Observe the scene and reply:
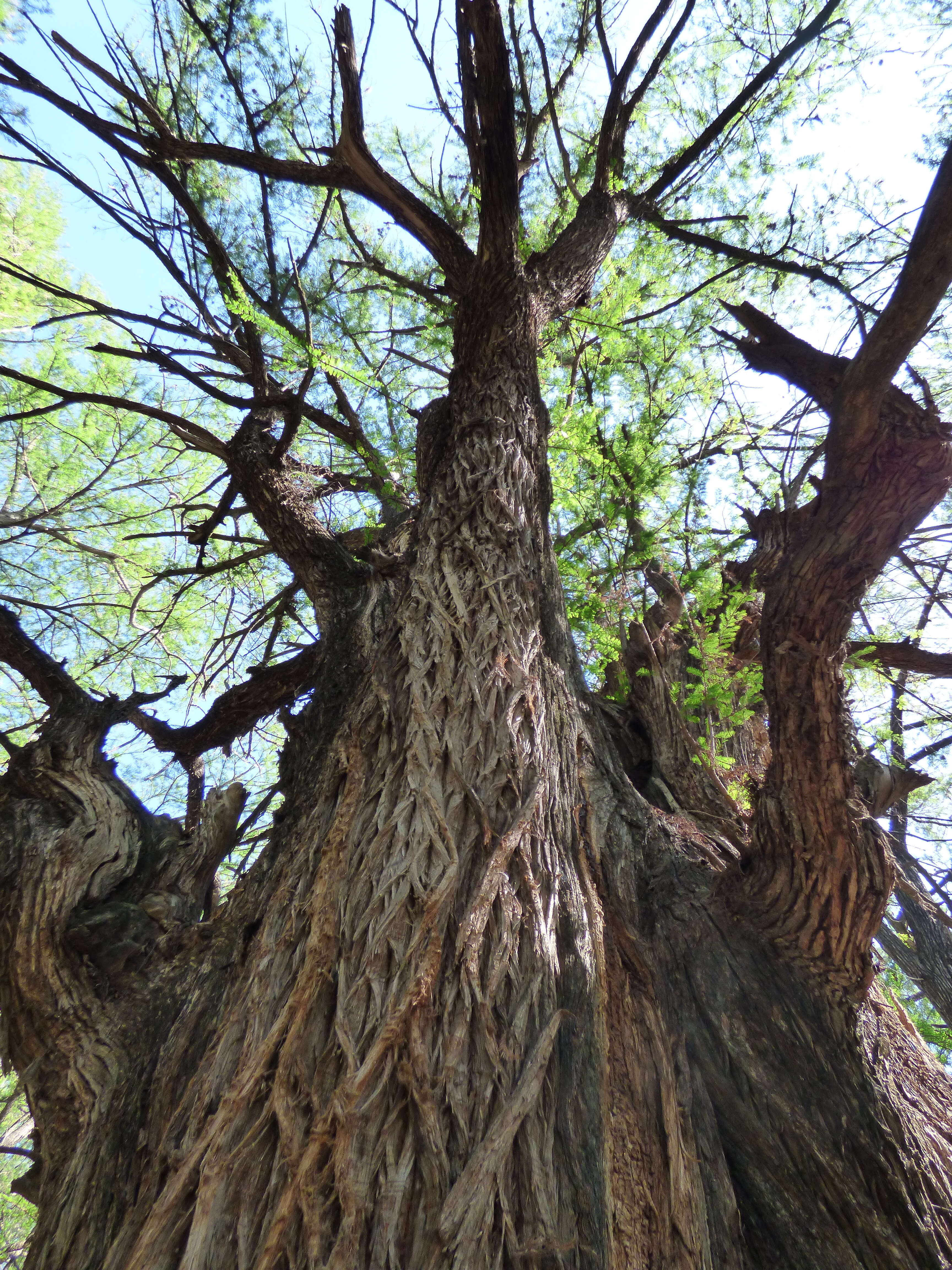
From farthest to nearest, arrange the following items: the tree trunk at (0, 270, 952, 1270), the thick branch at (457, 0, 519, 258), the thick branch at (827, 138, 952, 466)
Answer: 1. the thick branch at (457, 0, 519, 258)
2. the thick branch at (827, 138, 952, 466)
3. the tree trunk at (0, 270, 952, 1270)

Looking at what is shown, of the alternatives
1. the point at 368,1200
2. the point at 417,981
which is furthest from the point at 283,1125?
the point at 417,981

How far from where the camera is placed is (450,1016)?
1.27 m

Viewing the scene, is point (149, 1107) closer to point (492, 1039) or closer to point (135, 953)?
point (135, 953)

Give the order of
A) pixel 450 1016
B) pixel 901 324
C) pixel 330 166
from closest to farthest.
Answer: pixel 450 1016 → pixel 901 324 → pixel 330 166

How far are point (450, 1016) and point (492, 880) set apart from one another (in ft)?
0.93

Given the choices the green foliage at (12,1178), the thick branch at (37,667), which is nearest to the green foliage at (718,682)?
the thick branch at (37,667)

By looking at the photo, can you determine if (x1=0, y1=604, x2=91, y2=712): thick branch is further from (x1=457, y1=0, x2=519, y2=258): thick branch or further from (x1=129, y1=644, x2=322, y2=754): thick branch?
(x1=457, y1=0, x2=519, y2=258): thick branch

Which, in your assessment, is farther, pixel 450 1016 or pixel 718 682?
pixel 718 682

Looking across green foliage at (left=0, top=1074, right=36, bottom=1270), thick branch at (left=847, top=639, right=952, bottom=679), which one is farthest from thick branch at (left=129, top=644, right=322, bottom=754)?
thick branch at (left=847, top=639, right=952, bottom=679)

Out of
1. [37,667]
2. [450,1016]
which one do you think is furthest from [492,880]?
[37,667]

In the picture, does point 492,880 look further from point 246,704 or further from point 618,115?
point 618,115

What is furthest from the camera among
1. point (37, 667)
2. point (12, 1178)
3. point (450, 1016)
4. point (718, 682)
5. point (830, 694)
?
point (12, 1178)

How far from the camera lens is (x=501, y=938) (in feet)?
4.64

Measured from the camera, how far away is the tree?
119 centimetres
